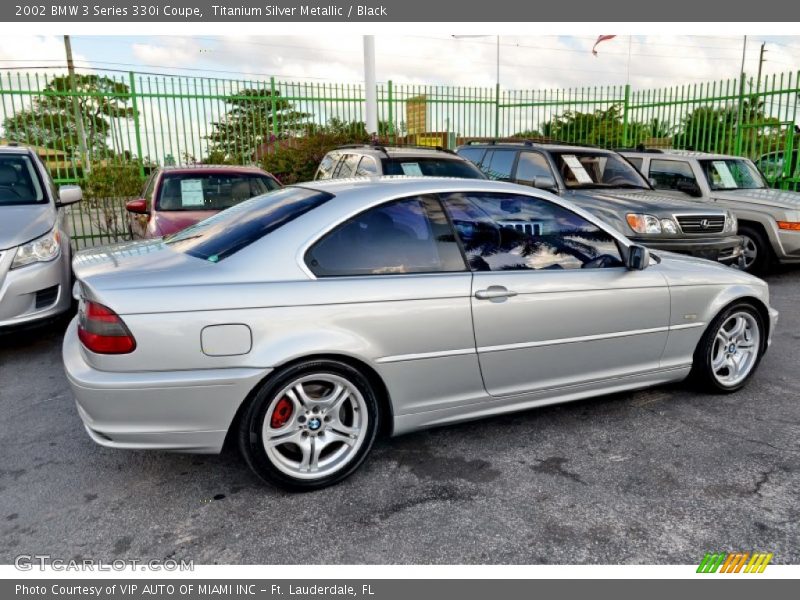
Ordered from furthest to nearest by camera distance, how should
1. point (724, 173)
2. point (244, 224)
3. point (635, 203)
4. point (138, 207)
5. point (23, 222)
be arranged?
1. point (724, 173)
2. point (635, 203)
3. point (138, 207)
4. point (23, 222)
5. point (244, 224)

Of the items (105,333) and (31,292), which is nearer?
(105,333)

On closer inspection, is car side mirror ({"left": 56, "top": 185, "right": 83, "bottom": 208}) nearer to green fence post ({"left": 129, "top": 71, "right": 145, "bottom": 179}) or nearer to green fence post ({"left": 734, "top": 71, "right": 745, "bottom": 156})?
green fence post ({"left": 129, "top": 71, "right": 145, "bottom": 179})

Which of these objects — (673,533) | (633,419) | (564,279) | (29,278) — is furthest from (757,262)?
(29,278)

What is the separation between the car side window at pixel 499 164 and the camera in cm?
826

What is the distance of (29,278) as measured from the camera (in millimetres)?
5062

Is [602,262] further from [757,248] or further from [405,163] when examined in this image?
[757,248]

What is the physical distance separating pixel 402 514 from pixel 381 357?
0.75 m

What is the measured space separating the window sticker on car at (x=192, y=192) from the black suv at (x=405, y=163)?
1.59 m

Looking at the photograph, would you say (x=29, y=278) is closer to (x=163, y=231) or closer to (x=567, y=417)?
(x=163, y=231)

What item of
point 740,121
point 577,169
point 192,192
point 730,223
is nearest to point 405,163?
point 577,169

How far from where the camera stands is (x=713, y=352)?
430cm

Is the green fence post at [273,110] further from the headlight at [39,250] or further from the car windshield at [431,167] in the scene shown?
the headlight at [39,250]

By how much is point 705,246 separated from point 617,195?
3.77 ft

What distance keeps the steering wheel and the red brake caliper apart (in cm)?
191
